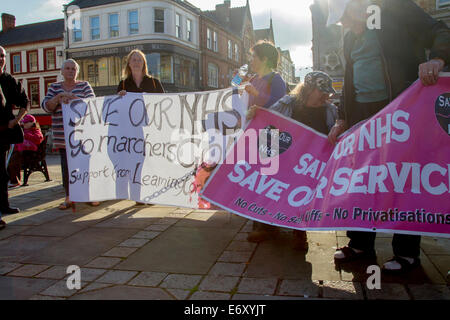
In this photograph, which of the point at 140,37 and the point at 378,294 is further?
the point at 140,37

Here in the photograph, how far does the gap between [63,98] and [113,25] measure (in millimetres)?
29788

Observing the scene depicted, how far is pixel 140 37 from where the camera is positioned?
31.1 meters

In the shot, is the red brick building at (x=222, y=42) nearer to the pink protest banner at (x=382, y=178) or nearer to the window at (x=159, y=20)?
the window at (x=159, y=20)

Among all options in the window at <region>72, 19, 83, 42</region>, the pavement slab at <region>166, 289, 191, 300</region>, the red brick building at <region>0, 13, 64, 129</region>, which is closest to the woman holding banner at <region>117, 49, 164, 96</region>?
the pavement slab at <region>166, 289, 191, 300</region>

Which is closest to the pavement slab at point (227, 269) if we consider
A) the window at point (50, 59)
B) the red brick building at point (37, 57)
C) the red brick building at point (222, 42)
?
the red brick building at point (222, 42)

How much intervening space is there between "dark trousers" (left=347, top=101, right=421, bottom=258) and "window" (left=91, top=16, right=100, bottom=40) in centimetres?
3322

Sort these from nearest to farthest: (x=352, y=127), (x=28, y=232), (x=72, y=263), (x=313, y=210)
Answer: (x=313, y=210) → (x=352, y=127) → (x=72, y=263) → (x=28, y=232)

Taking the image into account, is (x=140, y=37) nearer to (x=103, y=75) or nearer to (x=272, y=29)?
(x=103, y=75)

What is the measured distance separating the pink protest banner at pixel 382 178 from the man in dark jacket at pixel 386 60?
0.75 feet

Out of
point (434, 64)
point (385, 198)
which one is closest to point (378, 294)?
point (385, 198)

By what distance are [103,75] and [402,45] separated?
106 feet

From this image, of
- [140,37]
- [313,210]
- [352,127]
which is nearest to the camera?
[313,210]

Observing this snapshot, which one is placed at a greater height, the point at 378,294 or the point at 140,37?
the point at 140,37

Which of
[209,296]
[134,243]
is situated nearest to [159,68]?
[134,243]
